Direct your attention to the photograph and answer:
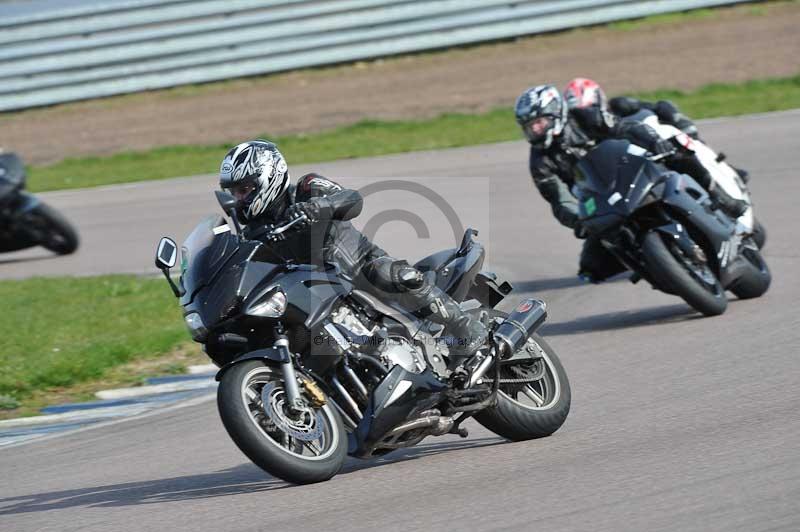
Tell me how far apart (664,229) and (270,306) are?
3826 millimetres

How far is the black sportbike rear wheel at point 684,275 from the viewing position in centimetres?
796

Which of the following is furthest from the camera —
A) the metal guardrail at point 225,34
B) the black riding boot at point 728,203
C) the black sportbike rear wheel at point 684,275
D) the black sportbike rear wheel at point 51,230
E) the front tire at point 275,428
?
the metal guardrail at point 225,34

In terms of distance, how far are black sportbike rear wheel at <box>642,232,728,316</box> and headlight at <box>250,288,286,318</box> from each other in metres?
3.55

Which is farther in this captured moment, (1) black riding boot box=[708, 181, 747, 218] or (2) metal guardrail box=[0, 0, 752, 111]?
(2) metal guardrail box=[0, 0, 752, 111]

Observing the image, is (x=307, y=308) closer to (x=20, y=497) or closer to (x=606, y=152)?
(x=20, y=497)

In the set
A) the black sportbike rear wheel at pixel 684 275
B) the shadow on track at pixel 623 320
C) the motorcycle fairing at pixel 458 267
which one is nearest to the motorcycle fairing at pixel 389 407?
the motorcycle fairing at pixel 458 267

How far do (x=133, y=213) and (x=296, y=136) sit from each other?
421 centimetres

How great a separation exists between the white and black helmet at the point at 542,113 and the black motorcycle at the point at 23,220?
535 cm

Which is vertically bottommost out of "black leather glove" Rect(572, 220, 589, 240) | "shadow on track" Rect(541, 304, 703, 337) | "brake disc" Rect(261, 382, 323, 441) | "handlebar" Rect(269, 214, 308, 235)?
"shadow on track" Rect(541, 304, 703, 337)

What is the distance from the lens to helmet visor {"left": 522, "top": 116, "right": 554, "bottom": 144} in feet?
31.9

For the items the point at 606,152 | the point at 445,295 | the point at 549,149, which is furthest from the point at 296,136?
the point at 445,295

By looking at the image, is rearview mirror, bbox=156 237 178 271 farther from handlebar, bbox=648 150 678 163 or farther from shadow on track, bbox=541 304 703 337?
handlebar, bbox=648 150 678 163

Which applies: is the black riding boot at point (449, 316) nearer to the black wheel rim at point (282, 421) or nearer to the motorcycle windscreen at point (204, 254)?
the black wheel rim at point (282, 421)

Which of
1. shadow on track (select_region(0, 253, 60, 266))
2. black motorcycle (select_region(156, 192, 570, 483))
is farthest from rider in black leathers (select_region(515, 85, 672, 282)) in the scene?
shadow on track (select_region(0, 253, 60, 266))
